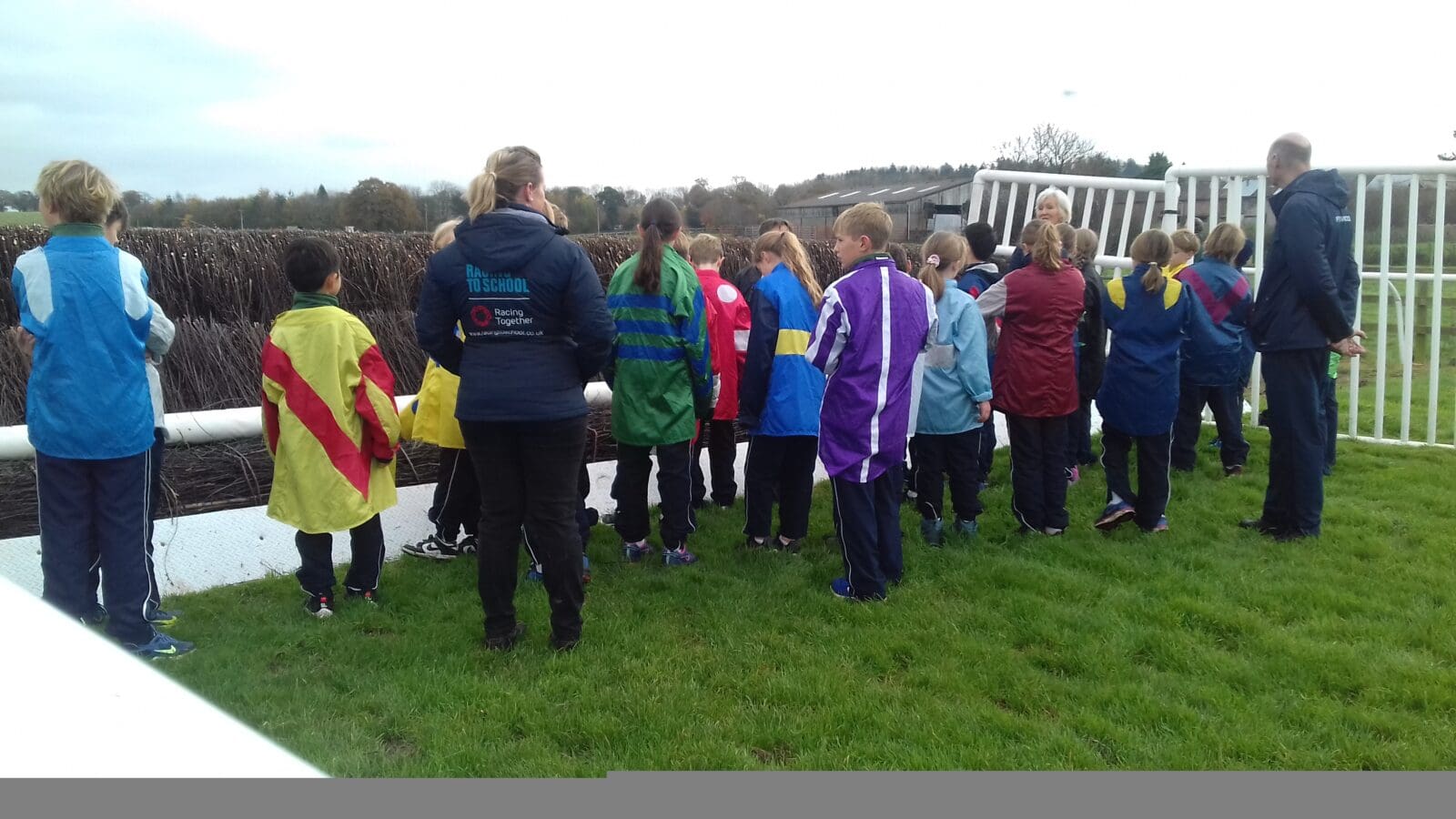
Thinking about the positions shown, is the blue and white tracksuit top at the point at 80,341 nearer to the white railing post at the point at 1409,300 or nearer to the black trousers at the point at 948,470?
the black trousers at the point at 948,470

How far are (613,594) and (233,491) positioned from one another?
229 cm

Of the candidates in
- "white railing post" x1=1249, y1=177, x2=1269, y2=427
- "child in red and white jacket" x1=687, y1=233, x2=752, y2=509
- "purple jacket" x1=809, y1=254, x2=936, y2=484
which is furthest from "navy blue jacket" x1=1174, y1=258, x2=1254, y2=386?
"child in red and white jacket" x1=687, y1=233, x2=752, y2=509

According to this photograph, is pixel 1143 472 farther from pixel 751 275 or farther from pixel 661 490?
pixel 661 490

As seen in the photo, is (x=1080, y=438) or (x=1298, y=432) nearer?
(x=1298, y=432)

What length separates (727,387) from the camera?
6.08 meters

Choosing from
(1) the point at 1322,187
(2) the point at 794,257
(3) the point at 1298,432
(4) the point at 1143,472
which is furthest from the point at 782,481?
(1) the point at 1322,187

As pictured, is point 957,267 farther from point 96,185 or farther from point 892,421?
point 96,185

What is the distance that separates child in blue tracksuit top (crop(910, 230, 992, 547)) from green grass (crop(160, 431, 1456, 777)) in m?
0.29

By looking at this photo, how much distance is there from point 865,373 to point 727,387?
63.3 inches

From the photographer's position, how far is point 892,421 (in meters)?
4.67

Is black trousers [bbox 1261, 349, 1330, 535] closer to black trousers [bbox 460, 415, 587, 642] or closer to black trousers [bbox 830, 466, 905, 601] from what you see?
black trousers [bbox 830, 466, 905, 601]

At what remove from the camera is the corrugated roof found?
17938mm

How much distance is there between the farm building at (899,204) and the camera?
15.9 meters

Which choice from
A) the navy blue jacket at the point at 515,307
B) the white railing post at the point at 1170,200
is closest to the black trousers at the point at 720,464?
the navy blue jacket at the point at 515,307
